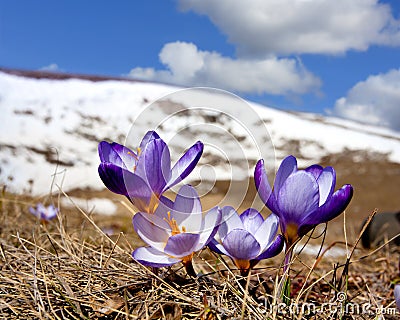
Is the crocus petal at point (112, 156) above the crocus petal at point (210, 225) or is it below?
above

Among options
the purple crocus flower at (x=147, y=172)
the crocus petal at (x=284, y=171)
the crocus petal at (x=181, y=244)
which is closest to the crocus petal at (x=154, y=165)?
the purple crocus flower at (x=147, y=172)

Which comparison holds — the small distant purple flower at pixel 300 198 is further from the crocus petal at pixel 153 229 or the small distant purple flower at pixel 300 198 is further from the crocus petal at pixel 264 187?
the crocus petal at pixel 153 229

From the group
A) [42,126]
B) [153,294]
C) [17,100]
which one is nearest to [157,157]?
[153,294]

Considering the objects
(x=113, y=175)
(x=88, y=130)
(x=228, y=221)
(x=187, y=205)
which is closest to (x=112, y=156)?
(x=113, y=175)

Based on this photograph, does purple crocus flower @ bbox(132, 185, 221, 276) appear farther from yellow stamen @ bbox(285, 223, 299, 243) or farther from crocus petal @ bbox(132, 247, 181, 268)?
yellow stamen @ bbox(285, 223, 299, 243)

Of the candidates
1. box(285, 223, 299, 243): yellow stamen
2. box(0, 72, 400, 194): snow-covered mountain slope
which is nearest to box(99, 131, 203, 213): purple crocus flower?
box(285, 223, 299, 243): yellow stamen

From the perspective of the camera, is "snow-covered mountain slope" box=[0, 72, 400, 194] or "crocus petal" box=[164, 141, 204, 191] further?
"snow-covered mountain slope" box=[0, 72, 400, 194]

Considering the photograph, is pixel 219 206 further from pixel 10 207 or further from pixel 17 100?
pixel 17 100
